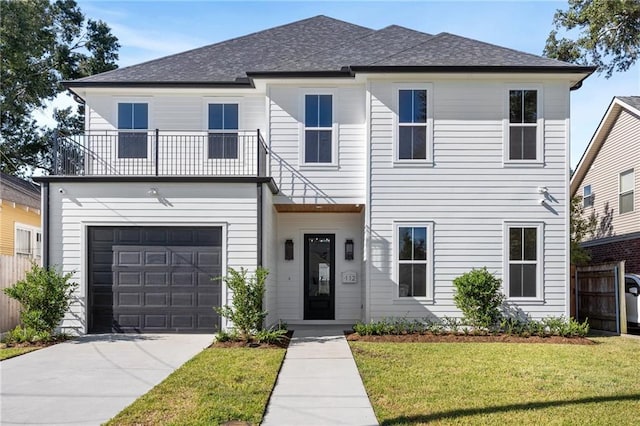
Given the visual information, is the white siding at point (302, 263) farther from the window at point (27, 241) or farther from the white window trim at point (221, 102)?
the window at point (27, 241)

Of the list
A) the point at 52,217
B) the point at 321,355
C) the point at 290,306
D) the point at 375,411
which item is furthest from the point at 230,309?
the point at 375,411

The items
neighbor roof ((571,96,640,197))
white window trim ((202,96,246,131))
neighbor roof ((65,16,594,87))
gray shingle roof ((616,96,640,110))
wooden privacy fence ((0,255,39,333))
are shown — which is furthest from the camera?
neighbor roof ((571,96,640,197))

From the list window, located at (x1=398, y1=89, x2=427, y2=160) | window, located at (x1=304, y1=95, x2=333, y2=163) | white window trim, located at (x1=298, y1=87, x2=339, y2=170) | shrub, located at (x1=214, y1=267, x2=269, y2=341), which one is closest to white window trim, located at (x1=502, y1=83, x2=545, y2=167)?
window, located at (x1=398, y1=89, x2=427, y2=160)

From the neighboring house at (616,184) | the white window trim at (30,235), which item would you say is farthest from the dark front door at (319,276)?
the white window trim at (30,235)

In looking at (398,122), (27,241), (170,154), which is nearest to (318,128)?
(398,122)

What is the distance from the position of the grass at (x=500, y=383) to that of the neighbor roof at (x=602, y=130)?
9196mm

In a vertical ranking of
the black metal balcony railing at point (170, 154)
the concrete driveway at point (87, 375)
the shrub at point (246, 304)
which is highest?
the black metal balcony railing at point (170, 154)

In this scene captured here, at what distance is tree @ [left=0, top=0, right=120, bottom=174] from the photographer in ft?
74.6

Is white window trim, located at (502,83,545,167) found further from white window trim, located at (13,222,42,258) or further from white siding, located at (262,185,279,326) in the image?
white window trim, located at (13,222,42,258)

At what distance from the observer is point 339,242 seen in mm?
13953

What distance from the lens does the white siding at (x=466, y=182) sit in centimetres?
1227

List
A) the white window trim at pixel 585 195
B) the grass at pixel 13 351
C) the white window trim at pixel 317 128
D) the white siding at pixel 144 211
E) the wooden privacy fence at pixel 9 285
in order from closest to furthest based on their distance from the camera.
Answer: the grass at pixel 13 351 < the wooden privacy fence at pixel 9 285 < the white siding at pixel 144 211 < the white window trim at pixel 317 128 < the white window trim at pixel 585 195

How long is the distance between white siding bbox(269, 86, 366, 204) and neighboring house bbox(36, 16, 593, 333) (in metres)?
0.02

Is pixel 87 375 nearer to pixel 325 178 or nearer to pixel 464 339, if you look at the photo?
pixel 325 178
